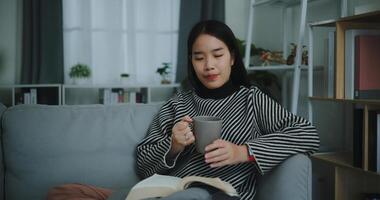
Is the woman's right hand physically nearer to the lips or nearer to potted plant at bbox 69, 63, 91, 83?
the lips

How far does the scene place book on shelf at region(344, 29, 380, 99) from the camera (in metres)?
1.65

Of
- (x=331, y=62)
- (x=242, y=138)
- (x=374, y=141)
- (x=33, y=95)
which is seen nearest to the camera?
(x=242, y=138)

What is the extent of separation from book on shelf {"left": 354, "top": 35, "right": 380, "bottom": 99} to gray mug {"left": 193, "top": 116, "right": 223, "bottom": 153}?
3.14ft

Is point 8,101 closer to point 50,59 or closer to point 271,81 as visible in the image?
point 50,59

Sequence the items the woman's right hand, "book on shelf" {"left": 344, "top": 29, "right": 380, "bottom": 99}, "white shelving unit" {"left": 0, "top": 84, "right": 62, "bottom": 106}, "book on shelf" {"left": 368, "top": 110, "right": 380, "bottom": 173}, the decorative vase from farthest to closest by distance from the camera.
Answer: the decorative vase
"white shelving unit" {"left": 0, "top": 84, "right": 62, "bottom": 106}
"book on shelf" {"left": 344, "top": 29, "right": 380, "bottom": 99}
"book on shelf" {"left": 368, "top": 110, "right": 380, "bottom": 173}
the woman's right hand

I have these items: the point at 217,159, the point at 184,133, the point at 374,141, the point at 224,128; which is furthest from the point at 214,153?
the point at 374,141

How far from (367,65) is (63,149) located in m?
1.34

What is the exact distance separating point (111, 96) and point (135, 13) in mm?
835

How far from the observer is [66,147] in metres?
1.35

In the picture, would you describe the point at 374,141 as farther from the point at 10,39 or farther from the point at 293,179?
the point at 10,39

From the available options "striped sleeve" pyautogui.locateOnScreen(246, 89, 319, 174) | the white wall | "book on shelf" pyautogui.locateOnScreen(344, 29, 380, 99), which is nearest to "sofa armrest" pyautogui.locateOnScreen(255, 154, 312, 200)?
"striped sleeve" pyautogui.locateOnScreen(246, 89, 319, 174)

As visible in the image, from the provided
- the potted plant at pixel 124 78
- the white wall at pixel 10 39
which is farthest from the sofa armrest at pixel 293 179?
the white wall at pixel 10 39

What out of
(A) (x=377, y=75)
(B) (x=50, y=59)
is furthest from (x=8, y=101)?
(A) (x=377, y=75)

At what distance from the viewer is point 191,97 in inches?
55.0
